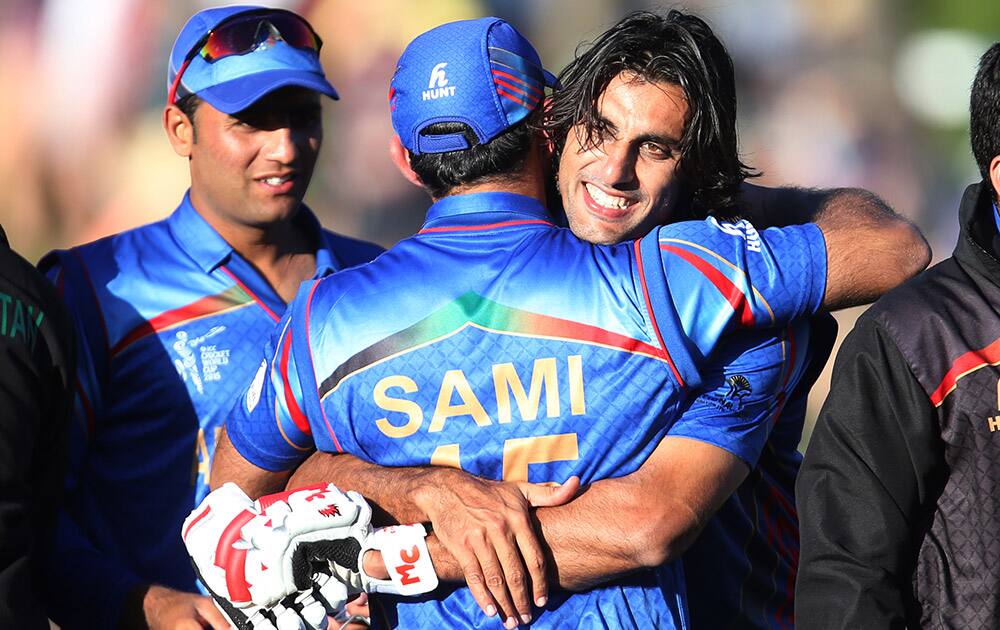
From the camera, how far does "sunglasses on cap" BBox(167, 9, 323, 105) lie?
3.47 metres

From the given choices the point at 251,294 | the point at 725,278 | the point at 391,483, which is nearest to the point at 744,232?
the point at 725,278

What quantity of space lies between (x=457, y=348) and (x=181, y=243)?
4.49 ft

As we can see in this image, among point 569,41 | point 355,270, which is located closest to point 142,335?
point 355,270

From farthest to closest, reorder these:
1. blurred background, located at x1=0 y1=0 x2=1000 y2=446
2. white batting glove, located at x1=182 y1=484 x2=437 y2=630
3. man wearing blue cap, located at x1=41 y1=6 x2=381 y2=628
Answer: blurred background, located at x1=0 y1=0 x2=1000 y2=446, man wearing blue cap, located at x1=41 y1=6 x2=381 y2=628, white batting glove, located at x1=182 y1=484 x2=437 y2=630

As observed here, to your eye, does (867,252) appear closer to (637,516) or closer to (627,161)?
(627,161)

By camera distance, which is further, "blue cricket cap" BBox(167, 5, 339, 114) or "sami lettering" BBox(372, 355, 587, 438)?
"blue cricket cap" BBox(167, 5, 339, 114)

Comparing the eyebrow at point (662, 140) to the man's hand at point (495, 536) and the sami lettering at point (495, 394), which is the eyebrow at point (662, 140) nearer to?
the sami lettering at point (495, 394)

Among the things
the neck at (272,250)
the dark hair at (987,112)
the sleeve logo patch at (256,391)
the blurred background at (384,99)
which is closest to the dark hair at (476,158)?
the sleeve logo patch at (256,391)

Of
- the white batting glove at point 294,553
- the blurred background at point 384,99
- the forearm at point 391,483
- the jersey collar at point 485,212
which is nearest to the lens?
the white batting glove at point 294,553

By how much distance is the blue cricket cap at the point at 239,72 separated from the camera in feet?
11.2

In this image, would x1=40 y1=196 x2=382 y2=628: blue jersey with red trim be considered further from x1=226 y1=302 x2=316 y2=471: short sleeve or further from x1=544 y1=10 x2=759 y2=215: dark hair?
x1=544 y1=10 x2=759 y2=215: dark hair

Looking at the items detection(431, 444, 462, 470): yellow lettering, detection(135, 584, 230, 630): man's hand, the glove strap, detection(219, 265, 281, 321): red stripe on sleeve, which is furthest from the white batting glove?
detection(219, 265, 281, 321): red stripe on sleeve

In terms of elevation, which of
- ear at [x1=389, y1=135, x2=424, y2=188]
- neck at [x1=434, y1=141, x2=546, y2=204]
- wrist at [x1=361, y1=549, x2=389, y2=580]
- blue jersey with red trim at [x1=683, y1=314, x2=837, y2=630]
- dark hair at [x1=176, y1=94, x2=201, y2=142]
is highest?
dark hair at [x1=176, y1=94, x2=201, y2=142]

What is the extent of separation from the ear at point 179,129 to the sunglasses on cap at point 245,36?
0.03 m
